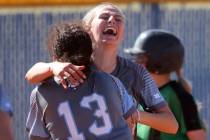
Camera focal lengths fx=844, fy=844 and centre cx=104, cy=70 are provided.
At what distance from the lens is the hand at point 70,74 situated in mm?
3783

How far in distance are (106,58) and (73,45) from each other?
2.12 ft

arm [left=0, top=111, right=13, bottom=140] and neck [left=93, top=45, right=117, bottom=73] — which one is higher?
neck [left=93, top=45, right=117, bottom=73]

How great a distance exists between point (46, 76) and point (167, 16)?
5.92 m

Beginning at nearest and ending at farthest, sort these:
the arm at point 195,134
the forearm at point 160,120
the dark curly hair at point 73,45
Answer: the dark curly hair at point 73,45 → the forearm at point 160,120 → the arm at point 195,134

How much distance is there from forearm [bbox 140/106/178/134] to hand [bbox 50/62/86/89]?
2.20 feet

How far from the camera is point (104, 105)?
3822mm

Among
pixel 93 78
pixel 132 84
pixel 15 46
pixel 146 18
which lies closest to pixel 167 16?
pixel 146 18

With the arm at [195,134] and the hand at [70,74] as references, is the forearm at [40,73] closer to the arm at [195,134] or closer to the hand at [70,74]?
the hand at [70,74]

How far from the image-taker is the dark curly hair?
3.83 meters

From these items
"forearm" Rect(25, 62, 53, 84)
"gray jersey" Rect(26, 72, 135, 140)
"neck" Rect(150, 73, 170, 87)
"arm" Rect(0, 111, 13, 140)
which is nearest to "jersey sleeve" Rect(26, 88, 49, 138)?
"gray jersey" Rect(26, 72, 135, 140)

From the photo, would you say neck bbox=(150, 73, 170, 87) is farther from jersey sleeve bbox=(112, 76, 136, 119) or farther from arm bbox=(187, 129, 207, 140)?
jersey sleeve bbox=(112, 76, 136, 119)

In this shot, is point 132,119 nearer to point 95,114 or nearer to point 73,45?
point 95,114

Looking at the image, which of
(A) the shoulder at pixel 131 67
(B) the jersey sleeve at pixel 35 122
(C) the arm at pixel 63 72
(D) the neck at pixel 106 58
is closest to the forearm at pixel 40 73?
(C) the arm at pixel 63 72

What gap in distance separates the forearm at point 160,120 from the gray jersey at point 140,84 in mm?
62
